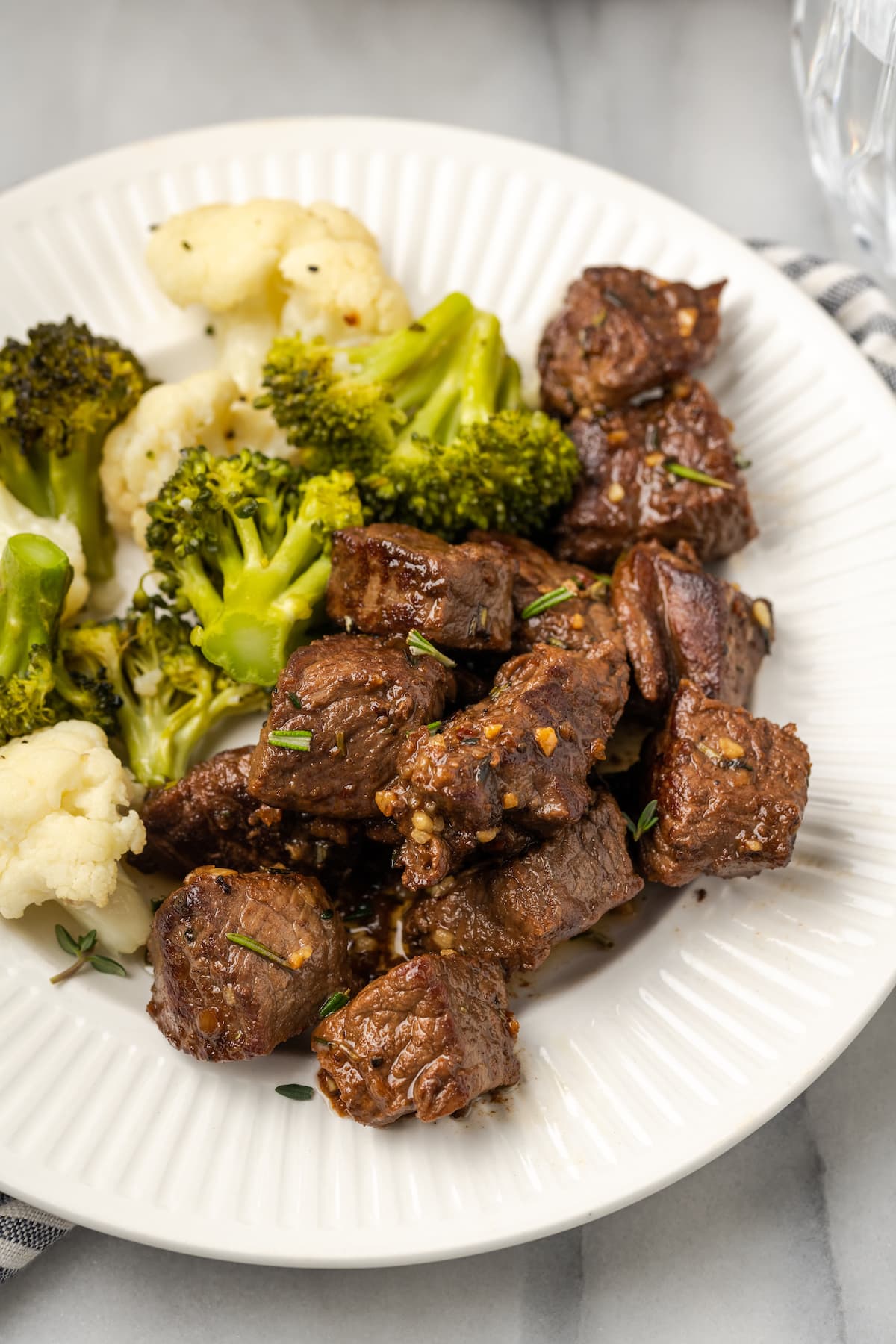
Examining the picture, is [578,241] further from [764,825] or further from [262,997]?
[262,997]

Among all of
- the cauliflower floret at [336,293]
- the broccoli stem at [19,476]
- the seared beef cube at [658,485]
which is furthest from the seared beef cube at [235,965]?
the cauliflower floret at [336,293]

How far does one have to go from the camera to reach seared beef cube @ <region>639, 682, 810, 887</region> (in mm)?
3395

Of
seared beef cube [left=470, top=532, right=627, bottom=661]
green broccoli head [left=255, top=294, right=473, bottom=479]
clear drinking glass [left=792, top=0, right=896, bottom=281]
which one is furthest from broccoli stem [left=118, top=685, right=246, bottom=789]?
clear drinking glass [left=792, top=0, right=896, bottom=281]

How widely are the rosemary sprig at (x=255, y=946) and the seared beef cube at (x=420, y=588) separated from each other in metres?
1.02

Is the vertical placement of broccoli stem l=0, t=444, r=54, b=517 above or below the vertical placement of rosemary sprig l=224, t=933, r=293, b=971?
above

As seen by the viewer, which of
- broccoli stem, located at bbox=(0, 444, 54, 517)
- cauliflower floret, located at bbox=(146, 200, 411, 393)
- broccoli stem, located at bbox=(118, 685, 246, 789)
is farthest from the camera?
cauliflower floret, located at bbox=(146, 200, 411, 393)

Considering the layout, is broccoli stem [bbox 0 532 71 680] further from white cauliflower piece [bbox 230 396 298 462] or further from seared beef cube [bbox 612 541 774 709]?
seared beef cube [bbox 612 541 774 709]

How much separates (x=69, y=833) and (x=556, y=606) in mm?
1682

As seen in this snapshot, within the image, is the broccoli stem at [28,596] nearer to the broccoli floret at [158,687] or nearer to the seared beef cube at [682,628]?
the broccoli floret at [158,687]

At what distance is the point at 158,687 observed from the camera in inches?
156

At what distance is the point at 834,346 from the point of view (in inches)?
171

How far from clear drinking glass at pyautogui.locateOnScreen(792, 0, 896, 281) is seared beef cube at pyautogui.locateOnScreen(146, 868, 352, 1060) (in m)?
3.60

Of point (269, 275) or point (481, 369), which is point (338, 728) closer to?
point (481, 369)

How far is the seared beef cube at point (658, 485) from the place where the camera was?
4.07 metres
